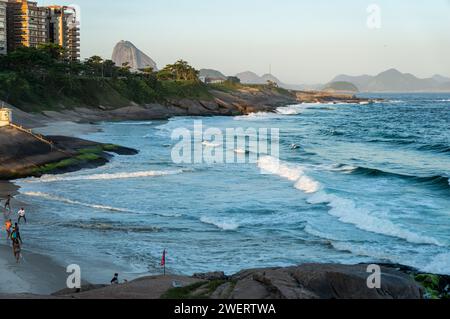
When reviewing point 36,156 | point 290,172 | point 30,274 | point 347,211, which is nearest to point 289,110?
point 290,172

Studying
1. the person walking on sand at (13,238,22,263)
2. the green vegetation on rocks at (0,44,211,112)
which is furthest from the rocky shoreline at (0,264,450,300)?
the green vegetation on rocks at (0,44,211,112)

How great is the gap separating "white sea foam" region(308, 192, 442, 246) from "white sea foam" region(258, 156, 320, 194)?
9.02ft

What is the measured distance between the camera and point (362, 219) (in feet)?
85.6

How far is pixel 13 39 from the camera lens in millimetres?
134250

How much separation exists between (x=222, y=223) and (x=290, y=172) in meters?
16.5

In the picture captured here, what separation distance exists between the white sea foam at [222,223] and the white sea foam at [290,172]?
364 inches

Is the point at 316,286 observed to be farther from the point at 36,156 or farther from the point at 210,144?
the point at 210,144

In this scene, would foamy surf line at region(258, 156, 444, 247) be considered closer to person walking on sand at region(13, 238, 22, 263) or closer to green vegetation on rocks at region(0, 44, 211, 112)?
person walking on sand at region(13, 238, 22, 263)

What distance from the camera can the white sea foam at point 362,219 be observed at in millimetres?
22822

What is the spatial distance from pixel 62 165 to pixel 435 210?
2420 cm

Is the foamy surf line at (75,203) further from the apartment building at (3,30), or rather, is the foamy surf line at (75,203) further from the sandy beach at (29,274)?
the apartment building at (3,30)

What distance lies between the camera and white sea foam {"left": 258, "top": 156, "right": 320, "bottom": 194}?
34844 millimetres

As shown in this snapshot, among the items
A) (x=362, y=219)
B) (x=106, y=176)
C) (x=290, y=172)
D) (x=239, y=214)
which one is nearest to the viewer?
(x=362, y=219)
